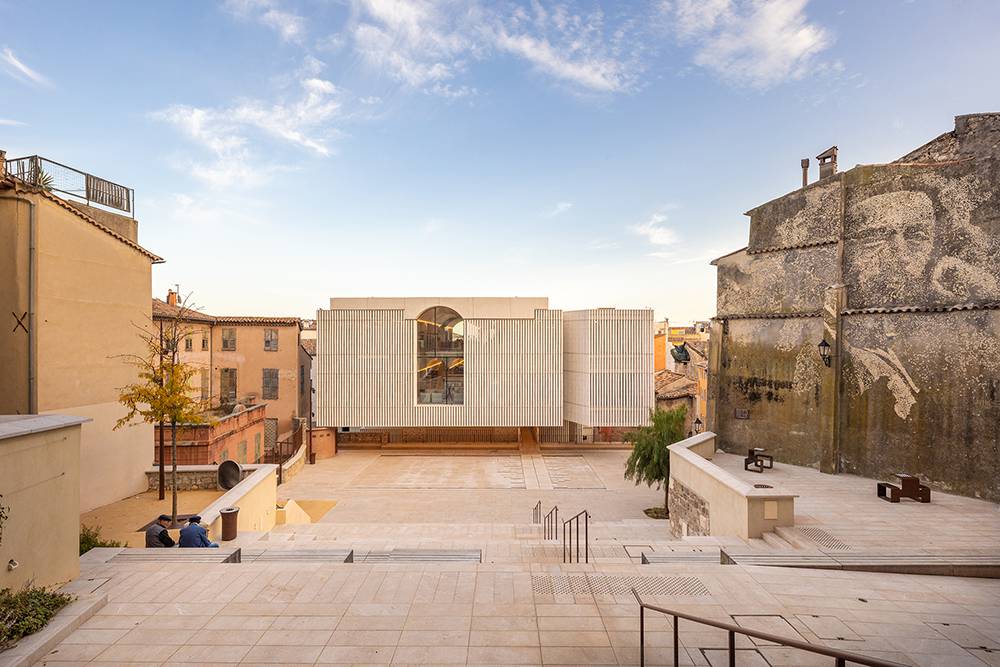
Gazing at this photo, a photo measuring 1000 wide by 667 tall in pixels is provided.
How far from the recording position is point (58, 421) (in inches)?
262

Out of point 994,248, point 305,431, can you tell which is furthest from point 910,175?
point 305,431

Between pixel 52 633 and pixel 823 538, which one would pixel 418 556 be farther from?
pixel 823 538

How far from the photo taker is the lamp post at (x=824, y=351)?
13719 millimetres

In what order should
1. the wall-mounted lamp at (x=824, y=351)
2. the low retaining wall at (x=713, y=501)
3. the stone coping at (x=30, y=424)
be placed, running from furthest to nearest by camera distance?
the wall-mounted lamp at (x=824, y=351) → the low retaining wall at (x=713, y=501) → the stone coping at (x=30, y=424)

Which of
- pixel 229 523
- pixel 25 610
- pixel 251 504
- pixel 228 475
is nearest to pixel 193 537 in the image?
pixel 229 523

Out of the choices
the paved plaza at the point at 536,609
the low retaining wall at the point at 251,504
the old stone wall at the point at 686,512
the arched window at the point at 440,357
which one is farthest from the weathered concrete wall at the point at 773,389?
the arched window at the point at 440,357

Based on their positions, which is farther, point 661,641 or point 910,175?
point 910,175

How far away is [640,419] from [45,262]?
84.3ft

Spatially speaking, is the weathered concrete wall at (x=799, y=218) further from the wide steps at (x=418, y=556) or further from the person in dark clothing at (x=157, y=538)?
the person in dark clothing at (x=157, y=538)

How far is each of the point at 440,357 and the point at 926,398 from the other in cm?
2129

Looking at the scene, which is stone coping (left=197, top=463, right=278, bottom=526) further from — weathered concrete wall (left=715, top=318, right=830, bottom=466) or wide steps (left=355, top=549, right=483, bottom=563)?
weathered concrete wall (left=715, top=318, right=830, bottom=466)

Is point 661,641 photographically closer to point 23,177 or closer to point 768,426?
point 768,426

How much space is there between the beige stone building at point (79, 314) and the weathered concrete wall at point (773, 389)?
61.8 ft

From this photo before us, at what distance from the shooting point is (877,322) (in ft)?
43.2
